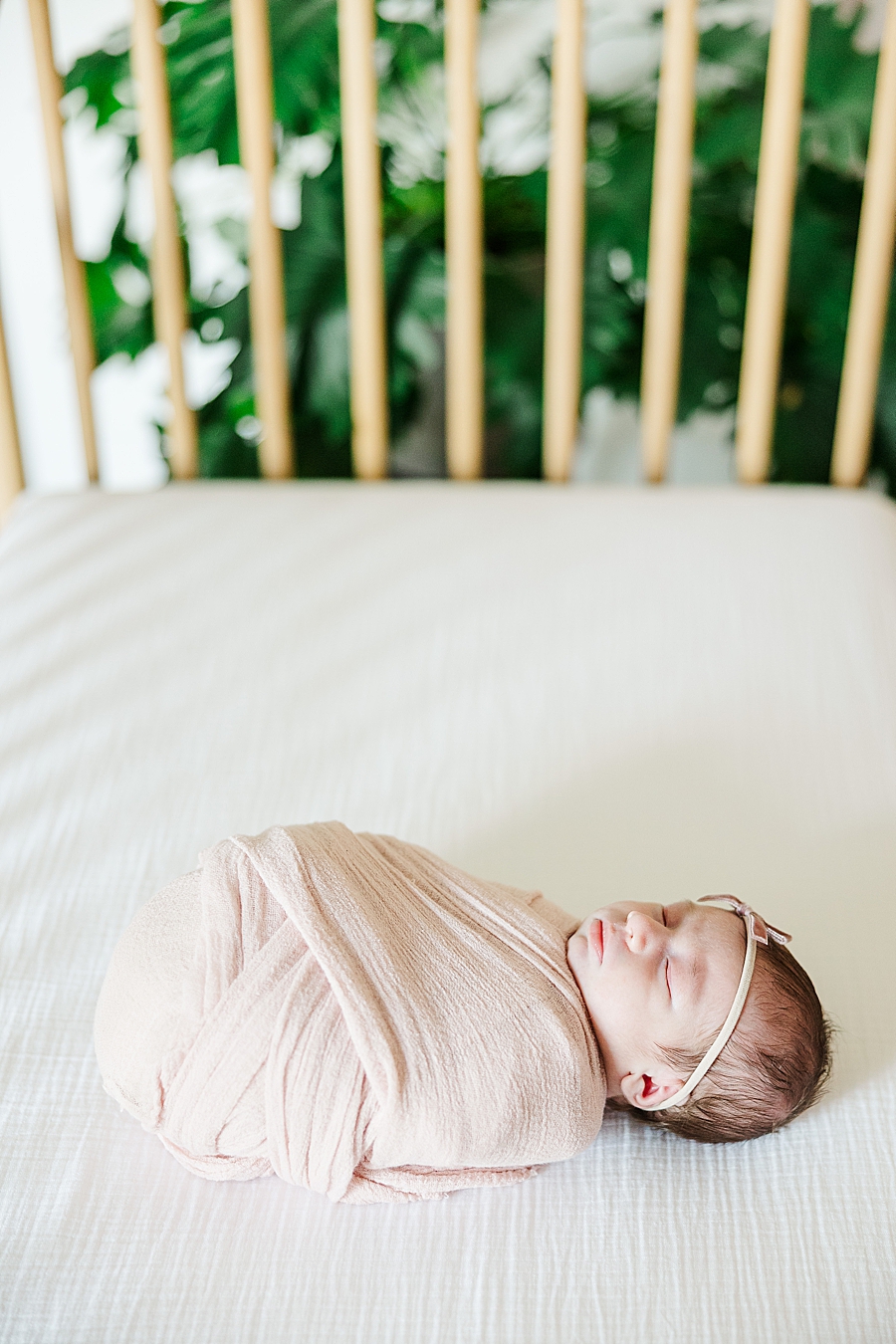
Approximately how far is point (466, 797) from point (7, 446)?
73 centimetres

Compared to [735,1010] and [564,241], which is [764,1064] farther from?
[564,241]

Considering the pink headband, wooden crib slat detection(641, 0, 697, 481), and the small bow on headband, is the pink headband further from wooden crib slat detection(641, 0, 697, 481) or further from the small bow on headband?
wooden crib slat detection(641, 0, 697, 481)

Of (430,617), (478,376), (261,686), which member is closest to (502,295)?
(478,376)

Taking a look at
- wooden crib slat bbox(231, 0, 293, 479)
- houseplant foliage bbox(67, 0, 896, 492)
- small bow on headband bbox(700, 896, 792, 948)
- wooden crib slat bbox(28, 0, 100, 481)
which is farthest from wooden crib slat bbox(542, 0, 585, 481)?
small bow on headband bbox(700, 896, 792, 948)

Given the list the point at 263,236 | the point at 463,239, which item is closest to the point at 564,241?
the point at 463,239

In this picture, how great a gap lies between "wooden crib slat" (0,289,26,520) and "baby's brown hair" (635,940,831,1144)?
0.99 meters

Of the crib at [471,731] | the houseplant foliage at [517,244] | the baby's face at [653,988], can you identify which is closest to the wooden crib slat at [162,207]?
the crib at [471,731]

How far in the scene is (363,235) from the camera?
46.8 inches

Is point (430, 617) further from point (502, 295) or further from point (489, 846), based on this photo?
point (502, 295)

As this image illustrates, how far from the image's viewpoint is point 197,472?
4.34 feet

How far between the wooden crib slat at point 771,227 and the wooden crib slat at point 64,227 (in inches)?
29.3

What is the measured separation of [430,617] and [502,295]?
1.78 feet

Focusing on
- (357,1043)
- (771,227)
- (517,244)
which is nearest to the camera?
(357,1043)

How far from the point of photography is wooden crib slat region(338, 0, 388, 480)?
1.14 m
